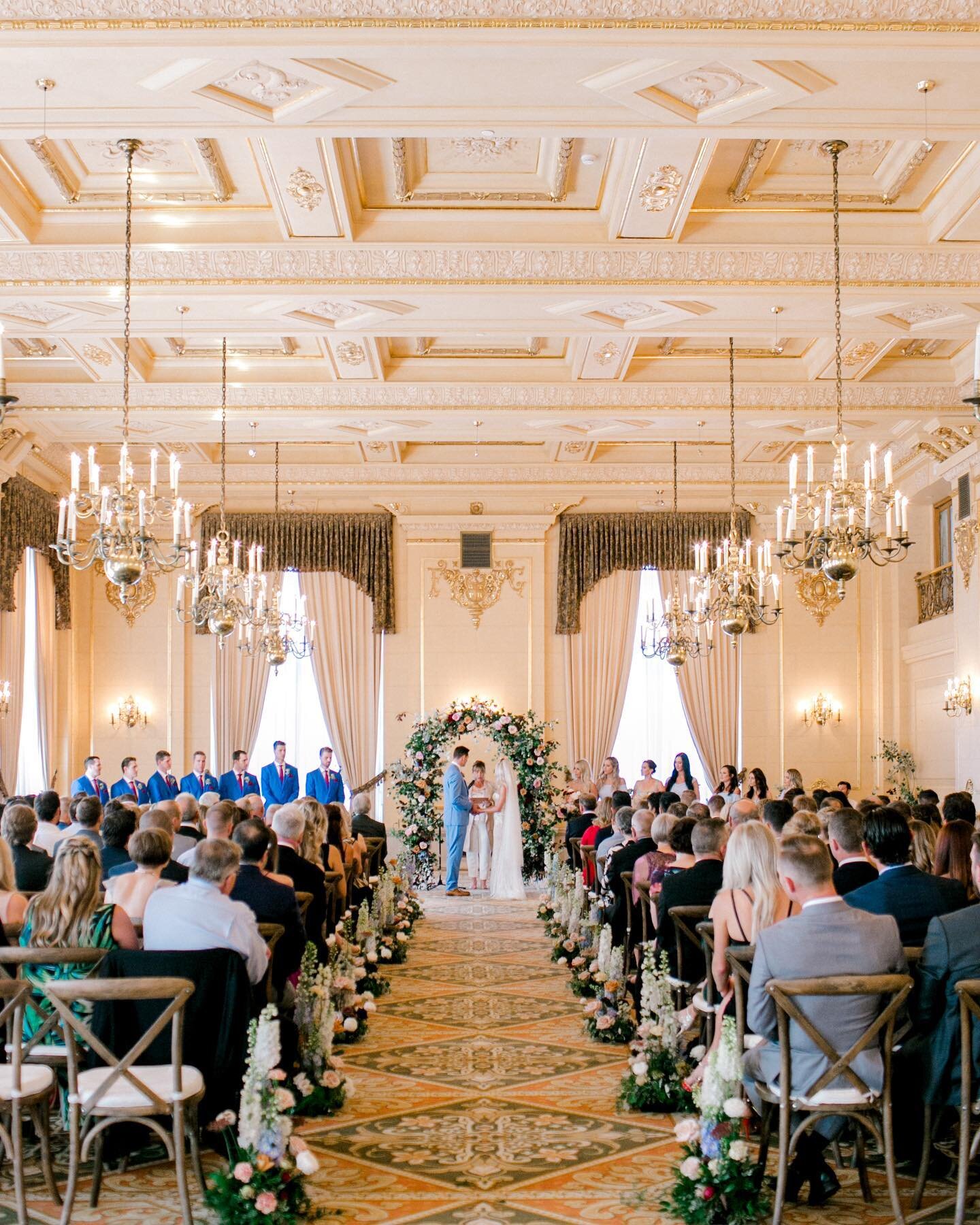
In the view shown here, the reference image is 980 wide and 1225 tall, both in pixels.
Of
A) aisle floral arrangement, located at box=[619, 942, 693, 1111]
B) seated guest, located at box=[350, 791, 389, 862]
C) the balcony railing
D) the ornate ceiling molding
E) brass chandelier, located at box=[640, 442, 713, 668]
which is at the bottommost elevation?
aisle floral arrangement, located at box=[619, 942, 693, 1111]

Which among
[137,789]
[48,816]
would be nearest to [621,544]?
[137,789]

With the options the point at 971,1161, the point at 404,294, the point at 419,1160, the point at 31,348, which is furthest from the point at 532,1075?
the point at 31,348

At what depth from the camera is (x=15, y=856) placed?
23.2 ft

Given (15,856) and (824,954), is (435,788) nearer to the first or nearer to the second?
(15,856)

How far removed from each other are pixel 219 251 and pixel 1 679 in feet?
22.8

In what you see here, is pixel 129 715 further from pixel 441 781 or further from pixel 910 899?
pixel 910 899

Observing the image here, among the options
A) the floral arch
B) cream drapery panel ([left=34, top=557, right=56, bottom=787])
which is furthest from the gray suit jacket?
cream drapery panel ([left=34, top=557, right=56, bottom=787])

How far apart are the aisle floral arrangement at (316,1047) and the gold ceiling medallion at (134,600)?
39.9ft

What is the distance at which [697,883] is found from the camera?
6.17 metres

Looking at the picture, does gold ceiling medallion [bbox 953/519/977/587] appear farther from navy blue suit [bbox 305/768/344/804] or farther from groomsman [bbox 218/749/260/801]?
groomsman [bbox 218/749/260/801]

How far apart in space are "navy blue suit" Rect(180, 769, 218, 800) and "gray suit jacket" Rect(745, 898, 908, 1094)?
38.8ft

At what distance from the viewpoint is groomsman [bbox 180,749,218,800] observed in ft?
50.3

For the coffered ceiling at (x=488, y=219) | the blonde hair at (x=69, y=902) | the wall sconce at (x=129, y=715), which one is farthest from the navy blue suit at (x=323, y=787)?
the blonde hair at (x=69, y=902)

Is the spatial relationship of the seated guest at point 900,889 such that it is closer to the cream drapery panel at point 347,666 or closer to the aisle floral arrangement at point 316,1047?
the aisle floral arrangement at point 316,1047
